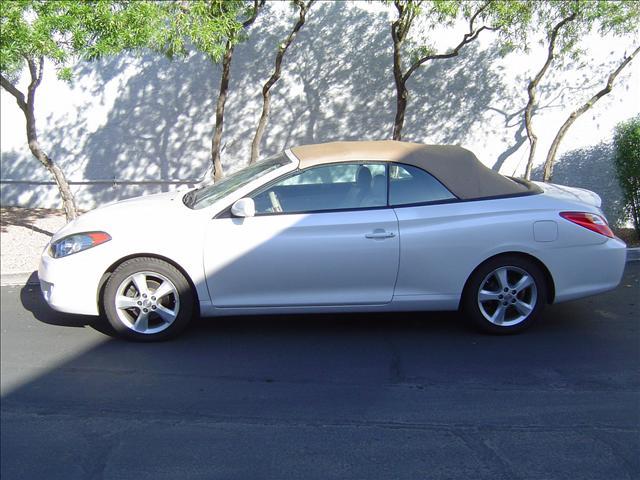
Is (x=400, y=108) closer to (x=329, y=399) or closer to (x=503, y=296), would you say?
(x=503, y=296)

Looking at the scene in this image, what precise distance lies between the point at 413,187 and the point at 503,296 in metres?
1.13

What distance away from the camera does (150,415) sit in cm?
465

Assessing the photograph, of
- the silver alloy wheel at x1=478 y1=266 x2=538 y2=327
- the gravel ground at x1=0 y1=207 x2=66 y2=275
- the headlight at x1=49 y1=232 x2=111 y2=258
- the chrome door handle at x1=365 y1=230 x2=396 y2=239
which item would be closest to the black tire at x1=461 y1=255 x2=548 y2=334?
the silver alloy wheel at x1=478 y1=266 x2=538 y2=327

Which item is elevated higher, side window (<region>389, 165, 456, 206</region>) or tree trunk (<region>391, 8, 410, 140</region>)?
tree trunk (<region>391, 8, 410, 140</region>)

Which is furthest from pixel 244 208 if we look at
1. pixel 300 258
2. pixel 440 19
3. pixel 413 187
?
pixel 440 19

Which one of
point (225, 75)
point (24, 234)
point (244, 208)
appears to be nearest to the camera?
point (244, 208)

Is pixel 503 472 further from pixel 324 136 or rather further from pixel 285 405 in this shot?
pixel 324 136

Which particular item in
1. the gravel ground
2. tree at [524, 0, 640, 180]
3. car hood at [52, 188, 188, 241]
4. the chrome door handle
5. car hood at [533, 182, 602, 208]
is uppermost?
tree at [524, 0, 640, 180]

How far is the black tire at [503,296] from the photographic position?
5832 millimetres

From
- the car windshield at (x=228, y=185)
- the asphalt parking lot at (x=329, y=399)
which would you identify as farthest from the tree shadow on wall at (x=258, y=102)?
the asphalt parking lot at (x=329, y=399)

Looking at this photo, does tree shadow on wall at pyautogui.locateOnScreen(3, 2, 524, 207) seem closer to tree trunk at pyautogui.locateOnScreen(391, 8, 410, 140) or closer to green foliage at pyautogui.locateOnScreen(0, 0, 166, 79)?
tree trunk at pyautogui.locateOnScreen(391, 8, 410, 140)

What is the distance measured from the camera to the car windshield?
19.7 ft

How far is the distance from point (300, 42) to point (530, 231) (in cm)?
652

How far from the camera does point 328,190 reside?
5.99 metres
